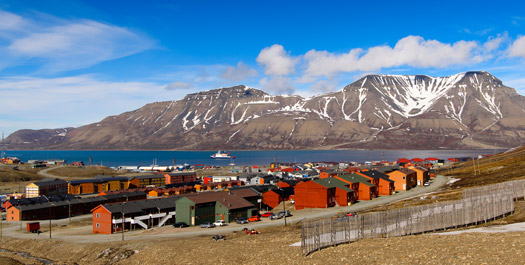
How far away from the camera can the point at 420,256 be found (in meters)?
20.9

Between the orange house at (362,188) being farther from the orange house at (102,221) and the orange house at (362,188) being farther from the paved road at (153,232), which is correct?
the orange house at (102,221)

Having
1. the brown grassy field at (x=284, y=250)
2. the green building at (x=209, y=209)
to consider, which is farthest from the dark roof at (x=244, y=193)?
the brown grassy field at (x=284, y=250)

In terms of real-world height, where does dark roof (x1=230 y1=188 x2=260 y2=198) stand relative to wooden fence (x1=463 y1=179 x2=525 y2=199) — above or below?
below

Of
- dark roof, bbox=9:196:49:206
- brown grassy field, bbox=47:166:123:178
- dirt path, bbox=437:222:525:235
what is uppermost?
dirt path, bbox=437:222:525:235

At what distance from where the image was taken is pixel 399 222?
2922 cm

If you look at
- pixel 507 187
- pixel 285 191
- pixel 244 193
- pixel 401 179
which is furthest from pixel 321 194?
pixel 401 179

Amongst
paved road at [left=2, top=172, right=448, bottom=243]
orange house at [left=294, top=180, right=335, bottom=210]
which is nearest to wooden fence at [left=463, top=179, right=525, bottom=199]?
paved road at [left=2, top=172, right=448, bottom=243]

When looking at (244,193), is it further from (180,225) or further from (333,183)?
(180,225)

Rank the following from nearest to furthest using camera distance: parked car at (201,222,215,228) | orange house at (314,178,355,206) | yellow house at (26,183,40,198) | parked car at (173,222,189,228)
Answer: parked car at (201,222,215,228) → parked car at (173,222,189,228) → orange house at (314,178,355,206) → yellow house at (26,183,40,198)

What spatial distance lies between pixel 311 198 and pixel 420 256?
145 ft

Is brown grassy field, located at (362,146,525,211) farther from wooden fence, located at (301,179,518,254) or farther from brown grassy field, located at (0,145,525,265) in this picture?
wooden fence, located at (301,179,518,254)

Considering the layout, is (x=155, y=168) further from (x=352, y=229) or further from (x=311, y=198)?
(x=352, y=229)

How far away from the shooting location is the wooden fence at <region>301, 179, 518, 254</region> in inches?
1057

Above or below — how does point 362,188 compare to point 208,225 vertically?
above
